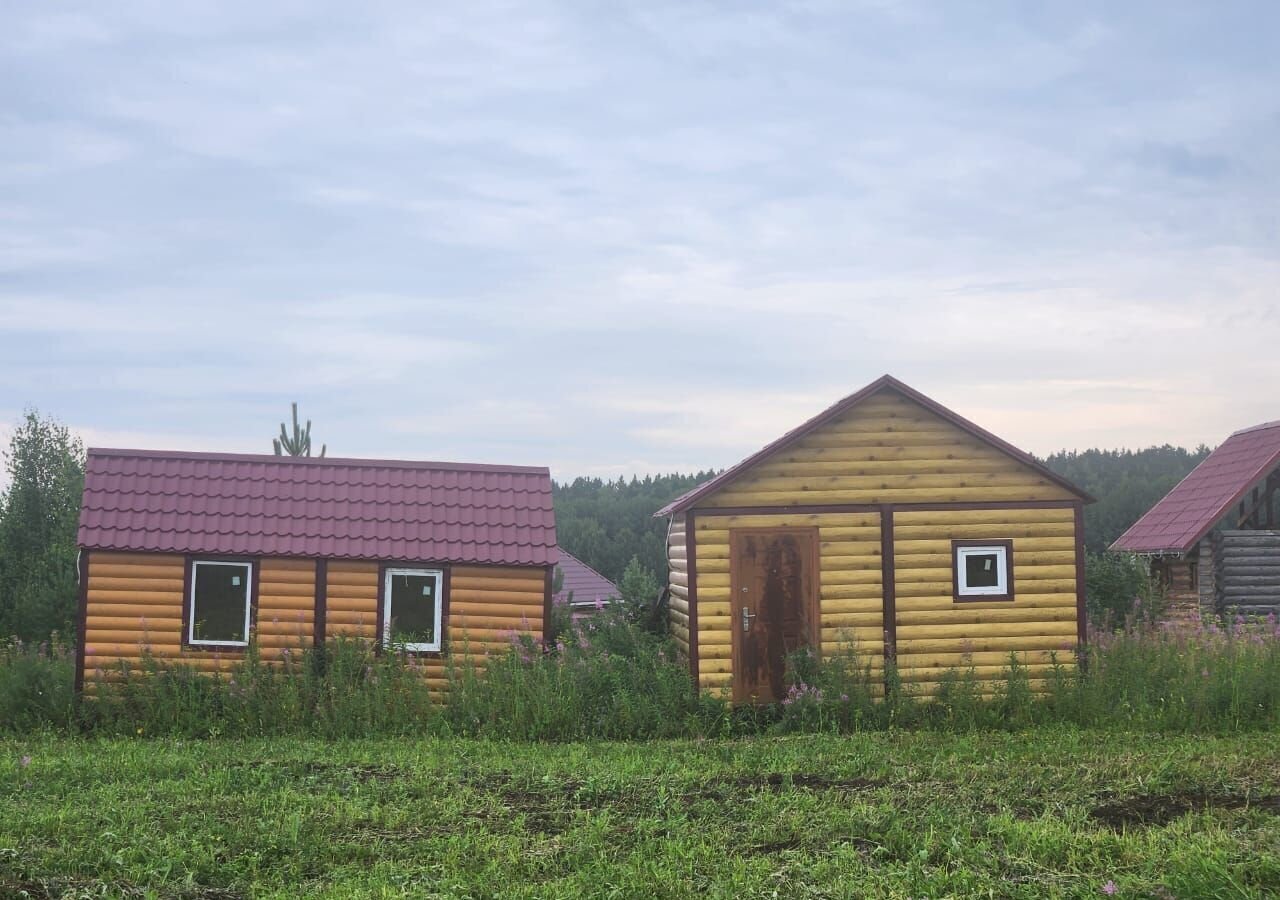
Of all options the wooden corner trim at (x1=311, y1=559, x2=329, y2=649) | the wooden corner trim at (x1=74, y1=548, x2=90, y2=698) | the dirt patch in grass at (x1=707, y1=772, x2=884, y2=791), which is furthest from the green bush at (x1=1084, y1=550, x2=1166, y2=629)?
the wooden corner trim at (x1=74, y1=548, x2=90, y2=698)

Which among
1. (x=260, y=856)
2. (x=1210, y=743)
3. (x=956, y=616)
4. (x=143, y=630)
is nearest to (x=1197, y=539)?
(x=956, y=616)

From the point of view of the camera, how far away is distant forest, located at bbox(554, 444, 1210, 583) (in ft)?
148

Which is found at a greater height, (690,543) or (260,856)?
(690,543)

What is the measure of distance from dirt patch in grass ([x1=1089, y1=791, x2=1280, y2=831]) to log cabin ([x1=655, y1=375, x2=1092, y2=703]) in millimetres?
5937

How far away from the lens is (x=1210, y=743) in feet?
40.0

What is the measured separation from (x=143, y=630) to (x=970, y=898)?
39.8ft

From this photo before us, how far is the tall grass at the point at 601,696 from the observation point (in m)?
14.0

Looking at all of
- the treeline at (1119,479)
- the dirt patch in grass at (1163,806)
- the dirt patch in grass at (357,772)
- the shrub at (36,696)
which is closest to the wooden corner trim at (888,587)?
the dirt patch in grass at (1163,806)

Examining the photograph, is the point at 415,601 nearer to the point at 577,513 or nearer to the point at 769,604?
the point at 769,604

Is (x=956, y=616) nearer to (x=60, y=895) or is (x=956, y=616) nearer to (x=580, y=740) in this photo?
(x=580, y=740)

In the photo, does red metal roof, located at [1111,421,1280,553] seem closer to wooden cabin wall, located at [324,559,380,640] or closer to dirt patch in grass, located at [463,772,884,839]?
wooden cabin wall, located at [324,559,380,640]

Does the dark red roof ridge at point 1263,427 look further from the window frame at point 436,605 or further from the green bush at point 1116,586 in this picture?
the window frame at point 436,605

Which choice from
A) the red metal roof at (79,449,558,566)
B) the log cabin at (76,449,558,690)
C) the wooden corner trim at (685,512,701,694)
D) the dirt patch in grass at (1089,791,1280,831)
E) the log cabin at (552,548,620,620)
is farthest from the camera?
the log cabin at (552,548,620,620)

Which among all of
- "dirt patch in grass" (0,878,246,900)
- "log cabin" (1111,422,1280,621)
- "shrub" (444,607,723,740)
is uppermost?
"log cabin" (1111,422,1280,621)
